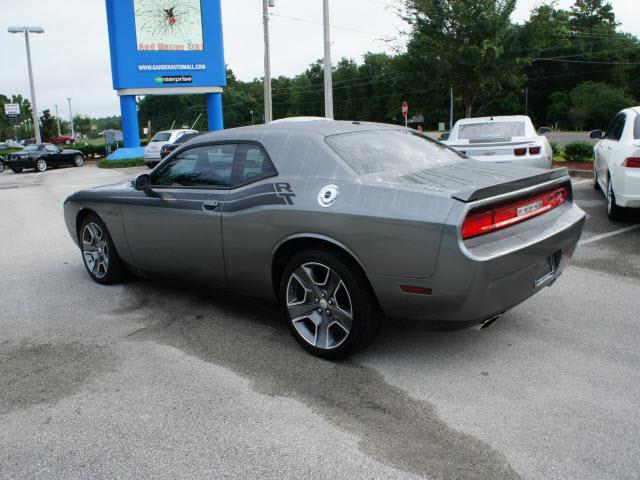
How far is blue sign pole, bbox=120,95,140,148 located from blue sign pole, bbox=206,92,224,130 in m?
3.69

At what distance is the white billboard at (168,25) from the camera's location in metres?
28.5

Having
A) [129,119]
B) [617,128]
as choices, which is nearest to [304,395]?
[617,128]

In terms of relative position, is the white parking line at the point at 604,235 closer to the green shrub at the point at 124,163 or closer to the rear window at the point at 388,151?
the rear window at the point at 388,151

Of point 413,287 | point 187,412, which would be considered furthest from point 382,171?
point 187,412

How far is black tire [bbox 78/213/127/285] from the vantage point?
18.8 ft

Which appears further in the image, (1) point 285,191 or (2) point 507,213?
(1) point 285,191

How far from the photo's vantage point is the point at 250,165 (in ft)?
14.4

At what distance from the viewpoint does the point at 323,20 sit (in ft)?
73.8

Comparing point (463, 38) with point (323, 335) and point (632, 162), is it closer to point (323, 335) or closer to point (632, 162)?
point (632, 162)

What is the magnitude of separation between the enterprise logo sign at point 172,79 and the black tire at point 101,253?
80.9ft

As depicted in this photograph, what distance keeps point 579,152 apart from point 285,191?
13.3 meters

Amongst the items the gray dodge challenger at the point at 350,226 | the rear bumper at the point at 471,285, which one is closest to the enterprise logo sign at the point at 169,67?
the gray dodge challenger at the point at 350,226

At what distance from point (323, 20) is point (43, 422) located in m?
21.4

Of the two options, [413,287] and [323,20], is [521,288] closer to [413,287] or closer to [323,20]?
[413,287]
